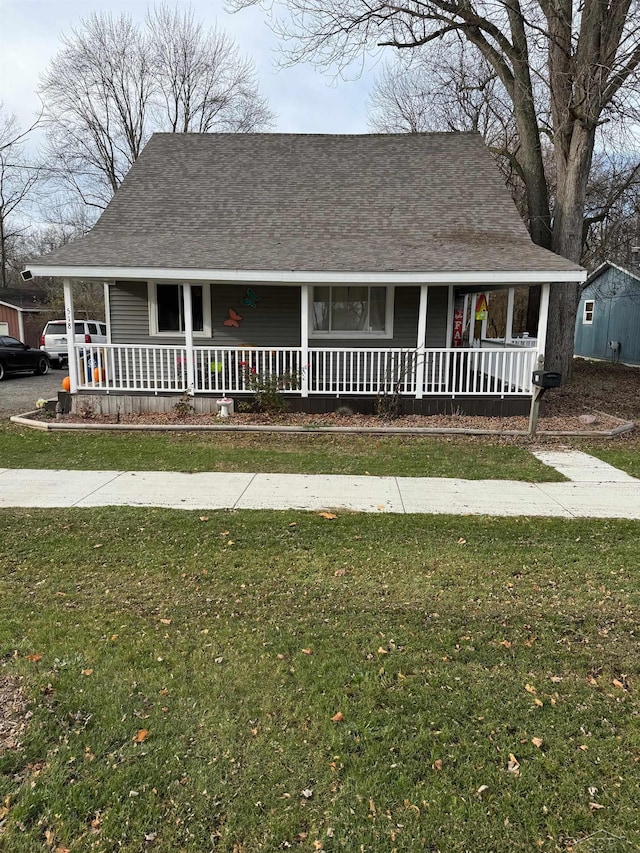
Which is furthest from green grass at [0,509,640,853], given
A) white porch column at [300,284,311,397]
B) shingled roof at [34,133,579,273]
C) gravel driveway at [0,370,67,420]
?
gravel driveway at [0,370,67,420]

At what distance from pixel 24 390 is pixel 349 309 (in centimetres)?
909

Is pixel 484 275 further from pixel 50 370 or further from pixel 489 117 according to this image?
pixel 489 117

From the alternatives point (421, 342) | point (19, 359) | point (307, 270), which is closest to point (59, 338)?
point (19, 359)

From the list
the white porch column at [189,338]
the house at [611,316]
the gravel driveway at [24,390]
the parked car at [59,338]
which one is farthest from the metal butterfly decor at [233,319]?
the house at [611,316]

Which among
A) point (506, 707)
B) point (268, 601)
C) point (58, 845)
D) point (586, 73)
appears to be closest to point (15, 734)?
point (58, 845)

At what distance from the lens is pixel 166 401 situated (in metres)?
10.9

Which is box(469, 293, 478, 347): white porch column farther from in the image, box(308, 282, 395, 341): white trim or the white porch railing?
the white porch railing

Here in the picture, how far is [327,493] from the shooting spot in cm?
647

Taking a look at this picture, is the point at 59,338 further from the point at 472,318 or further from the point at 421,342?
the point at 421,342

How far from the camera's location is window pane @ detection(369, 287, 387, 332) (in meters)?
12.4

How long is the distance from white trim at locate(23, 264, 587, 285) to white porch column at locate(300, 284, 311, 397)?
0.29m

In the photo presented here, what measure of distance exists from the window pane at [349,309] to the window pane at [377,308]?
0.44ft

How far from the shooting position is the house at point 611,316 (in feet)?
81.1

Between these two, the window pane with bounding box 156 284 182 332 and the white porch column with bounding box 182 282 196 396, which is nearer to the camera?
the white porch column with bounding box 182 282 196 396
